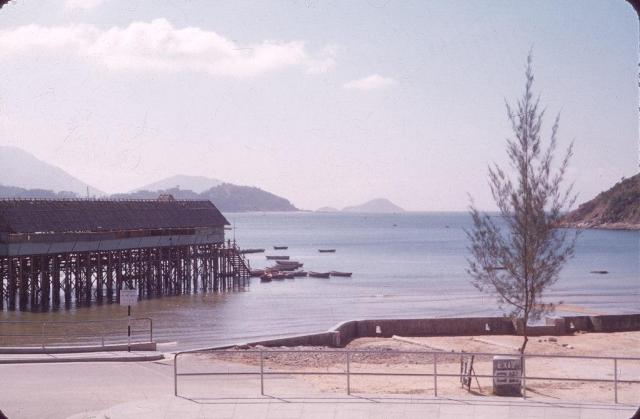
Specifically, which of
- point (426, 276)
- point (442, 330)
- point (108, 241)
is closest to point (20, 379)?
point (442, 330)

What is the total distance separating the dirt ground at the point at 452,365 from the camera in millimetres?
14398

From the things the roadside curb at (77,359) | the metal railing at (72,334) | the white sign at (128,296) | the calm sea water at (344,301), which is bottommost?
the calm sea water at (344,301)

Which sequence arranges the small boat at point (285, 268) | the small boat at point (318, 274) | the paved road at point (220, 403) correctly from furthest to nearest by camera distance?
the small boat at point (285, 268) → the small boat at point (318, 274) → the paved road at point (220, 403)

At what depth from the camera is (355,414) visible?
36.7ft

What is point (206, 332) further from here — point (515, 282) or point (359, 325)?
point (515, 282)

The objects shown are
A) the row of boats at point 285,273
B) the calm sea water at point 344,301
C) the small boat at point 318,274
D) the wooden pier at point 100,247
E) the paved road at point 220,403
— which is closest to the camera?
the paved road at point 220,403

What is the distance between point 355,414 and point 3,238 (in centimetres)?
3318

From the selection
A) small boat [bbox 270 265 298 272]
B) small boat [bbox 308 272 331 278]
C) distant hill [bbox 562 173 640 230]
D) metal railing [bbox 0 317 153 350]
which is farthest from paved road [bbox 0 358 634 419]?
distant hill [bbox 562 173 640 230]

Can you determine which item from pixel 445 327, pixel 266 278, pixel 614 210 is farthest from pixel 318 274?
pixel 614 210

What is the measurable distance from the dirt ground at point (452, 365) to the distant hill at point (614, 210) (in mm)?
126313

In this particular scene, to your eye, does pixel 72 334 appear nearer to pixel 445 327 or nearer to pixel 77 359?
pixel 445 327

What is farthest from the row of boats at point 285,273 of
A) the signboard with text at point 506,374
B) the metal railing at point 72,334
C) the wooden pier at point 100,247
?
the signboard with text at point 506,374

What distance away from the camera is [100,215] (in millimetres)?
45906

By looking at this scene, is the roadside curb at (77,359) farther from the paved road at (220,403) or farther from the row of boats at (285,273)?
the row of boats at (285,273)
